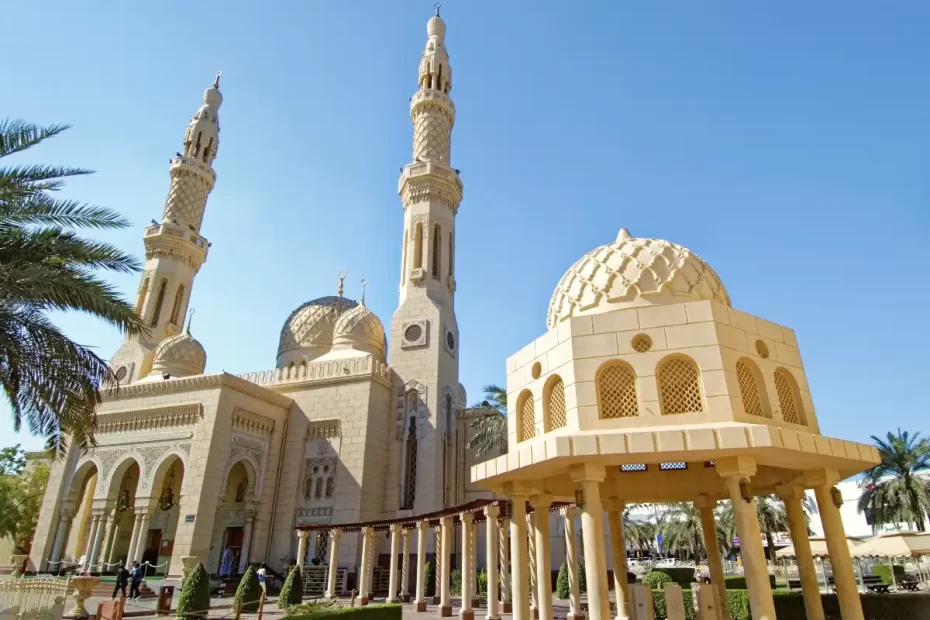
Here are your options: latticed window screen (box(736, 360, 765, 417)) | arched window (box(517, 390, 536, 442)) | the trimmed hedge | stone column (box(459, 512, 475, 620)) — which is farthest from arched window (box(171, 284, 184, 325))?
latticed window screen (box(736, 360, 765, 417))

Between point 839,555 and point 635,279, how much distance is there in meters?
4.57

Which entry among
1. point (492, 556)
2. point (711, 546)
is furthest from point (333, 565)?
point (711, 546)

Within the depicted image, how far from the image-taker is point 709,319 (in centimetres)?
803

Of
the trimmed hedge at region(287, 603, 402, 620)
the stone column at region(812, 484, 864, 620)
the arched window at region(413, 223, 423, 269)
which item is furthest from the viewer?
the arched window at region(413, 223, 423, 269)

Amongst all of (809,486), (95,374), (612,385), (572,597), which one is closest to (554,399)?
(612,385)

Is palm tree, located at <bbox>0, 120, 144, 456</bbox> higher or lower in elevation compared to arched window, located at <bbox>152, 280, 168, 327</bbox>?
lower

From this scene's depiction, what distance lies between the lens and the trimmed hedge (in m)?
9.69

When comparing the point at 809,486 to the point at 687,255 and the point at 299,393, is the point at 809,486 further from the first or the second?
the point at 299,393

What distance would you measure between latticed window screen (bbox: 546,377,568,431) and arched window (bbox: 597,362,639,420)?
63 cm

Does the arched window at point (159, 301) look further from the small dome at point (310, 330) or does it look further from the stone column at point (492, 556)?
the stone column at point (492, 556)

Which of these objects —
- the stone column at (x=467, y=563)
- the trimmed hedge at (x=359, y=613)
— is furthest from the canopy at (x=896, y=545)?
the trimmed hedge at (x=359, y=613)

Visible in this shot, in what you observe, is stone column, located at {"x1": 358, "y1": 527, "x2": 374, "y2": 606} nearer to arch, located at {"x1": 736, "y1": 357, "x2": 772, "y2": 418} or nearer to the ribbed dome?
the ribbed dome

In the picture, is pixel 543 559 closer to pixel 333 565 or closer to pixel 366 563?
pixel 366 563

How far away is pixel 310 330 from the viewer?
30906mm
